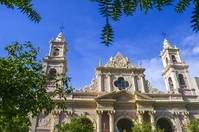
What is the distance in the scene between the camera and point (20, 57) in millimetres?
10906

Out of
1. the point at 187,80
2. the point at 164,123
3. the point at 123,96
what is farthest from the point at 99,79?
the point at 187,80

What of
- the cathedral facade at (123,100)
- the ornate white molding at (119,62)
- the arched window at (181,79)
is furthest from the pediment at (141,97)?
the arched window at (181,79)

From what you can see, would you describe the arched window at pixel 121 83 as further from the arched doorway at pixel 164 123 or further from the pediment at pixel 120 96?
the arched doorway at pixel 164 123

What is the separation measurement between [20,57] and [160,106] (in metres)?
20.9

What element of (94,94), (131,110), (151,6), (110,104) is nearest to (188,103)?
(131,110)

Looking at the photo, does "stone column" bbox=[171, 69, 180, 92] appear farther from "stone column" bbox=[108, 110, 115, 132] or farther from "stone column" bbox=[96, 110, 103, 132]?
"stone column" bbox=[96, 110, 103, 132]

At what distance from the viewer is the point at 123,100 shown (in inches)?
1021

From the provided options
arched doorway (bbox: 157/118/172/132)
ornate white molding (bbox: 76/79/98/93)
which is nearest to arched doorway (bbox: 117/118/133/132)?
arched doorway (bbox: 157/118/172/132)

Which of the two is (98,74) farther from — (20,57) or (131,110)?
(20,57)

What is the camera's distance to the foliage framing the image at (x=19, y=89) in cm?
883

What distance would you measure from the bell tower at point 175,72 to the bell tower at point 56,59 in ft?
54.4

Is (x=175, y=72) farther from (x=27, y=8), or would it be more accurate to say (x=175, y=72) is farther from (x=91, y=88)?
(x=27, y=8)

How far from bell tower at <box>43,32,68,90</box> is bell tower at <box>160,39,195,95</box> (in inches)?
653

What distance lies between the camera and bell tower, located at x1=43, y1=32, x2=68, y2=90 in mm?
28875
